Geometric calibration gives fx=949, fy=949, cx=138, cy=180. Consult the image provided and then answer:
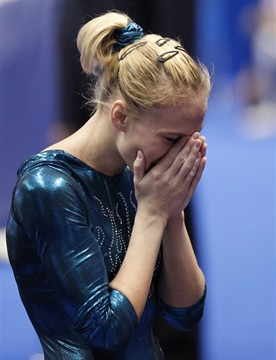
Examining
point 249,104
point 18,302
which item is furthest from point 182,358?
point 249,104

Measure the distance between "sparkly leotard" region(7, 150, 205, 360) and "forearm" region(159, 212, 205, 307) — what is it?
0.02 meters

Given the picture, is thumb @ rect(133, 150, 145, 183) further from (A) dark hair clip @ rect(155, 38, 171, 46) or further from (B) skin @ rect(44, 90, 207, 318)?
(A) dark hair clip @ rect(155, 38, 171, 46)

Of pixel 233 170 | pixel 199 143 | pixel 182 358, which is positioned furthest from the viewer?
pixel 233 170

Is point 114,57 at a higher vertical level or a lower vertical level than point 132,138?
higher

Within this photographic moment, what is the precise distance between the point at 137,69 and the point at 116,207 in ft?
0.85

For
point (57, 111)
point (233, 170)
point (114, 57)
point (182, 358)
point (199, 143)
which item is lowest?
point (182, 358)

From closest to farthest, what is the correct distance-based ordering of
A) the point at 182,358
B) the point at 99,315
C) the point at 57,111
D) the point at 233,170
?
the point at 99,315 → the point at 182,358 → the point at 57,111 → the point at 233,170

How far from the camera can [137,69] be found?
164 centimetres

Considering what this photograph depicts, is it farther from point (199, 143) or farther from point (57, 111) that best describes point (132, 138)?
point (57, 111)

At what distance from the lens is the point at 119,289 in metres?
1.58

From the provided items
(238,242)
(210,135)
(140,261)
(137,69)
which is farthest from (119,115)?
(210,135)

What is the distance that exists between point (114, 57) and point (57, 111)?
142 centimetres

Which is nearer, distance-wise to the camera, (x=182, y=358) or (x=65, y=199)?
(x=65, y=199)

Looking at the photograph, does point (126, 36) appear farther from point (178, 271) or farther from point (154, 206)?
point (178, 271)
